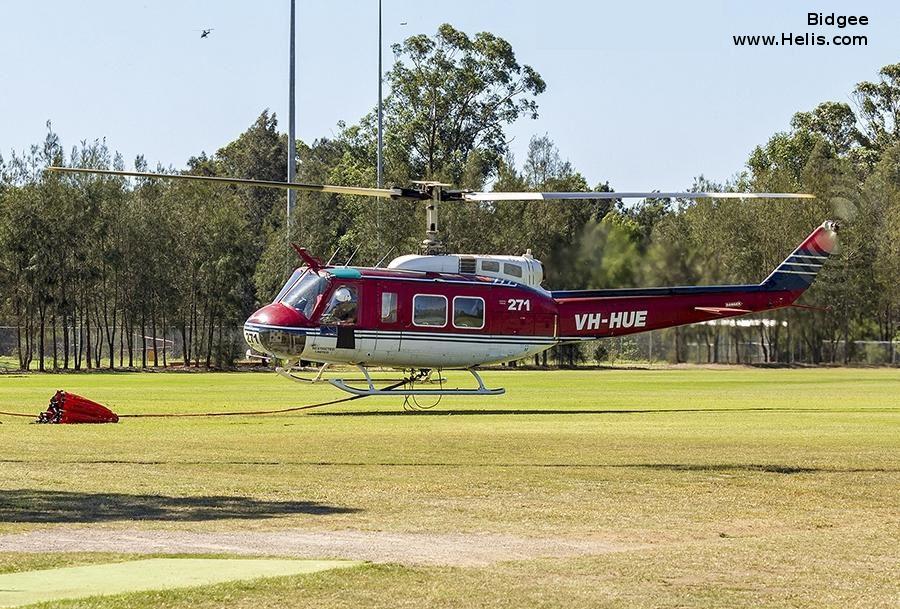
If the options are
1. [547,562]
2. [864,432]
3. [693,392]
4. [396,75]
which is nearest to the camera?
[547,562]

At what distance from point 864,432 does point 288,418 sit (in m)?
12.9

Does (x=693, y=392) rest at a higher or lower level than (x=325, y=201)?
lower

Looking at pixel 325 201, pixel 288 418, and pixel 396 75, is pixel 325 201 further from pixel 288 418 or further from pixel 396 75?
pixel 288 418

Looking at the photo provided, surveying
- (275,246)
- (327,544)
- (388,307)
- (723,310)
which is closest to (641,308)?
(723,310)

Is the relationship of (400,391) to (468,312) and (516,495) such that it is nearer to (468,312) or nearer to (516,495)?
(468,312)

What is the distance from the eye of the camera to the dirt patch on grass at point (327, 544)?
14.1 metres

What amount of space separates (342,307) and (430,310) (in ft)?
7.43

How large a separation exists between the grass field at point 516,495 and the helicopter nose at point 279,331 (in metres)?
1.66

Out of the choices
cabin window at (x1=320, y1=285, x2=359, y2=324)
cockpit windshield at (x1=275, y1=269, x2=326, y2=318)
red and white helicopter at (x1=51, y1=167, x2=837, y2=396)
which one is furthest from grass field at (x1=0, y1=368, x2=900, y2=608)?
cockpit windshield at (x1=275, y1=269, x2=326, y2=318)

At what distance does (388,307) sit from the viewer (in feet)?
127

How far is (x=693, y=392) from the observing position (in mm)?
53250

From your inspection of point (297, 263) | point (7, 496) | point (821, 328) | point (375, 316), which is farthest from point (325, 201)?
point (7, 496)

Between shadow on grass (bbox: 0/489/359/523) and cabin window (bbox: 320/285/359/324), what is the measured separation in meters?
18.7

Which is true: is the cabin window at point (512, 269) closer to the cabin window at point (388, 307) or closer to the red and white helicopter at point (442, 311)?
the red and white helicopter at point (442, 311)
